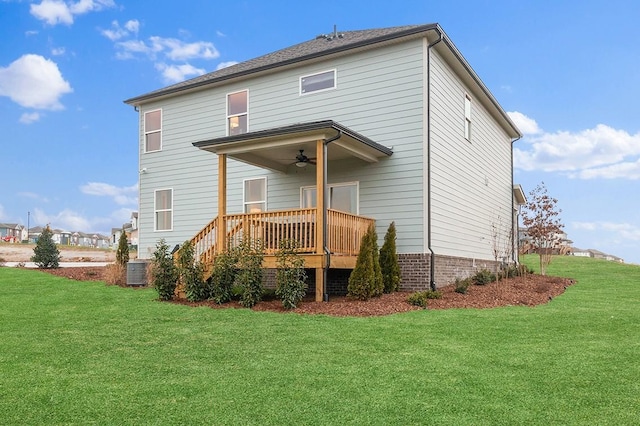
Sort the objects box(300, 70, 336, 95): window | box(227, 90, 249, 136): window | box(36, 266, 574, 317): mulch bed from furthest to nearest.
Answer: box(227, 90, 249, 136): window < box(300, 70, 336, 95): window < box(36, 266, 574, 317): mulch bed

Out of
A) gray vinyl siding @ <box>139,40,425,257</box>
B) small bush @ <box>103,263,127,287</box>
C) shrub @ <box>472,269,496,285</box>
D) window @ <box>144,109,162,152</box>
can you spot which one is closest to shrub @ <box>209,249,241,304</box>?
gray vinyl siding @ <box>139,40,425,257</box>

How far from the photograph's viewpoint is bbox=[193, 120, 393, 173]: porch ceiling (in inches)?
416

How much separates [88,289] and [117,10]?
24.5ft

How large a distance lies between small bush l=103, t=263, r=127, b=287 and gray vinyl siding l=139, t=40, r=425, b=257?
1621 millimetres

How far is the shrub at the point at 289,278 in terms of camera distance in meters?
9.55

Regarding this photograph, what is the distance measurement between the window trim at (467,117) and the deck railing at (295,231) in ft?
18.1

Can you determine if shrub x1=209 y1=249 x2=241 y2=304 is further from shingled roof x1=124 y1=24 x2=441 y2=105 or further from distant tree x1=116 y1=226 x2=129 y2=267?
distant tree x1=116 y1=226 x2=129 y2=267

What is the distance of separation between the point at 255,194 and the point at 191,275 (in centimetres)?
452

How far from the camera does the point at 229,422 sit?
4109 millimetres

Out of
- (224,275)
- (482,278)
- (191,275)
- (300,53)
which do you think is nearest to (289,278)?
(224,275)

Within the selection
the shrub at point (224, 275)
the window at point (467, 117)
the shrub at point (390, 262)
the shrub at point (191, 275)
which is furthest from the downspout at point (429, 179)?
the shrub at point (191, 275)

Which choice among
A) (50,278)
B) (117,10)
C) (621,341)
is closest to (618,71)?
(621,341)

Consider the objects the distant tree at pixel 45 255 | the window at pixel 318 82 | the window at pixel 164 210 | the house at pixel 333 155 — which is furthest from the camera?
the distant tree at pixel 45 255

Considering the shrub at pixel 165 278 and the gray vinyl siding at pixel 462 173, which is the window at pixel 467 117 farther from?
the shrub at pixel 165 278
